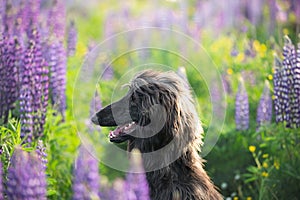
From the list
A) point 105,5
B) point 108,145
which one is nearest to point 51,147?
point 108,145

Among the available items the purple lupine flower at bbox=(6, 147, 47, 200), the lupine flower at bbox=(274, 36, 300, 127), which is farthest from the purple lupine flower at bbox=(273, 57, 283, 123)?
the purple lupine flower at bbox=(6, 147, 47, 200)

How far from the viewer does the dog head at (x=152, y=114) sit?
4.18 meters

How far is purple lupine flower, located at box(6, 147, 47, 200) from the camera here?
321cm

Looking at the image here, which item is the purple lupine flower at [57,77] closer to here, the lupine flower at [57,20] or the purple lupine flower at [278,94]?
the lupine flower at [57,20]

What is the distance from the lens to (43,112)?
201 inches

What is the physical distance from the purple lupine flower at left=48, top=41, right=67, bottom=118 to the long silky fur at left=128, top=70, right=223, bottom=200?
1.70 metres

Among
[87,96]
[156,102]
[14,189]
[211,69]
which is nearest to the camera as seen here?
[14,189]

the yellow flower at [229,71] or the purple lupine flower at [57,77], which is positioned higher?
the yellow flower at [229,71]

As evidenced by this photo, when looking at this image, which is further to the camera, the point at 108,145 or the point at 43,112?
the point at 108,145

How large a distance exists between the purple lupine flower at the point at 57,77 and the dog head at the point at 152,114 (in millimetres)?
1626

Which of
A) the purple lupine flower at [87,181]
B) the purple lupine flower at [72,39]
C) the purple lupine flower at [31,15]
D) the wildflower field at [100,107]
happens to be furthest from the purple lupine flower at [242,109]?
the purple lupine flower at [87,181]

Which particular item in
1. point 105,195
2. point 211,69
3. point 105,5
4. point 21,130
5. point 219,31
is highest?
point 105,5

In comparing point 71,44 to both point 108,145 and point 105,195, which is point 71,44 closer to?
point 108,145

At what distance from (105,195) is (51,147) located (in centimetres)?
206
